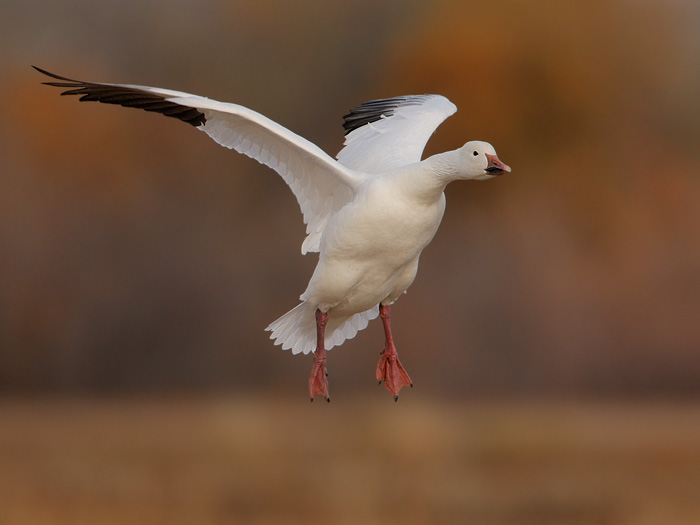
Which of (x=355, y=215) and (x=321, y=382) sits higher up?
(x=355, y=215)

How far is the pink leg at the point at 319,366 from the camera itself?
5.36 meters

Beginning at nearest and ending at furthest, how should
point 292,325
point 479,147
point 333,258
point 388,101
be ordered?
1. point 479,147
2. point 333,258
3. point 292,325
4. point 388,101

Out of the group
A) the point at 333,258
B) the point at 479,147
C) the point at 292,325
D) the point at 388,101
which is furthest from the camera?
the point at 388,101

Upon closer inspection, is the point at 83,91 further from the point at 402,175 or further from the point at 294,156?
the point at 402,175

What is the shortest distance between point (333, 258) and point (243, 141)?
780mm

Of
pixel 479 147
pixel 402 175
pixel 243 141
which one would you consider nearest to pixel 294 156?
pixel 243 141

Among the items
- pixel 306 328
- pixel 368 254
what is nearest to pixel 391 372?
pixel 306 328

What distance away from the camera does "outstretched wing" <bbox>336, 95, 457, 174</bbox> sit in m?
5.74

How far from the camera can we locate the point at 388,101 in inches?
253

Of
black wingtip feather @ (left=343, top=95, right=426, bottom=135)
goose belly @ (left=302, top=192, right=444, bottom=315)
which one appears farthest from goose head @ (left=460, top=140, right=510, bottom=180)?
black wingtip feather @ (left=343, top=95, right=426, bottom=135)

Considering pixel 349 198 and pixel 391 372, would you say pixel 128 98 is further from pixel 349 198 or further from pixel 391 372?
pixel 391 372

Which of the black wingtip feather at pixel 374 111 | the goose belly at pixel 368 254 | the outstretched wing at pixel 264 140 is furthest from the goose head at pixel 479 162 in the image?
the black wingtip feather at pixel 374 111

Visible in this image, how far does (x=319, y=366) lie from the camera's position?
5.43 meters

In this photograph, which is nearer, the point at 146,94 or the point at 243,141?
the point at 146,94
